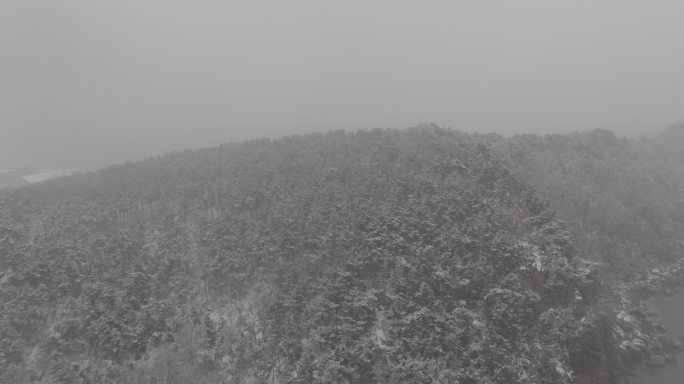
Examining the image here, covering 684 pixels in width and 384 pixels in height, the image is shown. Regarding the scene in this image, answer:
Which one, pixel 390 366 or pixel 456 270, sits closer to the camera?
pixel 390 366

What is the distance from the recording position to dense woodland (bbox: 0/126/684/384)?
28.6 metres

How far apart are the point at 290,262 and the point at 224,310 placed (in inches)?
284

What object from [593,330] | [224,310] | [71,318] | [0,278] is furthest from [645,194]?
[0,278]

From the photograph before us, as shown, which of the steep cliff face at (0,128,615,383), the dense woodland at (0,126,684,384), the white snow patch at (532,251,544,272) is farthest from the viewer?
the white snow patch at (532,251,544,272)

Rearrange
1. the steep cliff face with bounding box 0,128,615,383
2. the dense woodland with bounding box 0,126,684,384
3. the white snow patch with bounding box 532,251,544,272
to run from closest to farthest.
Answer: the steep cliff face with bounding box 0,128,615,383 → the dense woodland with bounding box 0,126,684,384 → the white snow patch with bounding box 532,251,544,272

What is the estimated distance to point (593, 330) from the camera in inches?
1233

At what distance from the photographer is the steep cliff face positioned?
28.4 m

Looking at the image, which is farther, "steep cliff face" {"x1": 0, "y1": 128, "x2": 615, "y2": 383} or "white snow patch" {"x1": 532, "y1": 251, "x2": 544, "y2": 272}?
"white snow patch" {"x1": 532, "y1": 251, "x2": 544, "y2": 272}

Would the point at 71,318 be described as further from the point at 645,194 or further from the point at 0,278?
the point at 645,194

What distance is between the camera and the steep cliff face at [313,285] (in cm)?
2844

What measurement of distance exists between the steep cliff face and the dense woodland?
0.48 ft

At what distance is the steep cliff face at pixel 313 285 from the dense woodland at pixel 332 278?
146 millimetres

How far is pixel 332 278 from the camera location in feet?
108

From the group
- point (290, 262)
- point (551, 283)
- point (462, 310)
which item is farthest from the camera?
point (290, 262)
